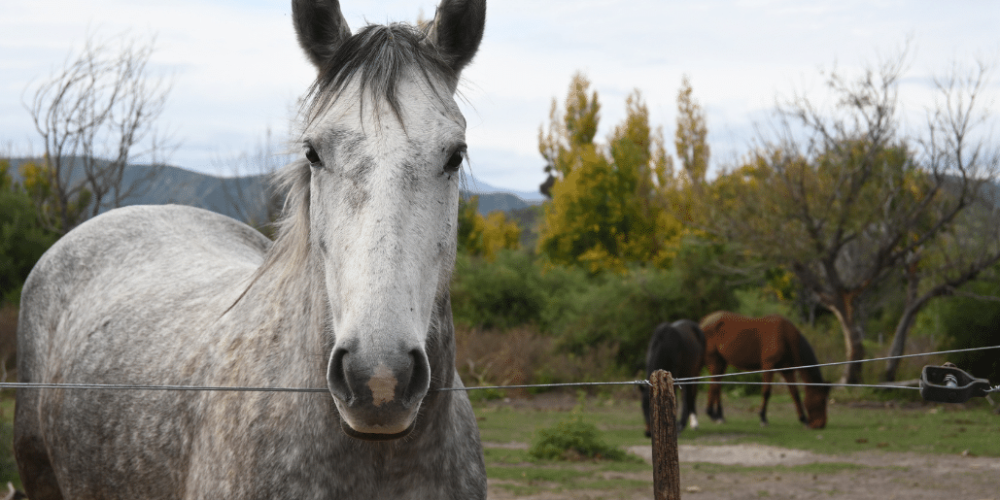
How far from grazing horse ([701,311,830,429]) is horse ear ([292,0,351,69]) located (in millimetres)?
10867

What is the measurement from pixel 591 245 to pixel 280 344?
98.4ft

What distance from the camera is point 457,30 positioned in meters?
2.28

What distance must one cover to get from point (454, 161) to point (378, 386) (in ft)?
2.25

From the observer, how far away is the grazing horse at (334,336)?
1.69 m

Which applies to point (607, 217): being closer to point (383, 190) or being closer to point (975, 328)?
point (975, 328)

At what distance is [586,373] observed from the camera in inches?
660

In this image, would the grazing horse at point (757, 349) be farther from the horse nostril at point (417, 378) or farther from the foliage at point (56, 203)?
the horse nostril at point (417, 378)

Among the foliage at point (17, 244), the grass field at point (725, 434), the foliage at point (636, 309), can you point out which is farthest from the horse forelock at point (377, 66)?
the foliage at point (17, 244)

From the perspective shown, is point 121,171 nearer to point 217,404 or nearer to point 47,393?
point 47,393

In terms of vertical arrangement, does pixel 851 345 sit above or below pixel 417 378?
below

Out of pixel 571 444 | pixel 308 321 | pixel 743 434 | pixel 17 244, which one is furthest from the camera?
pixel 17 244

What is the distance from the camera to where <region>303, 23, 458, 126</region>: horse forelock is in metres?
1.99

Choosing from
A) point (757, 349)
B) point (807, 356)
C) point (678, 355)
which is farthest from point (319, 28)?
point (807, 356)

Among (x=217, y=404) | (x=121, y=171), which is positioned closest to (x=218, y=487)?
(x=217, y=404)
